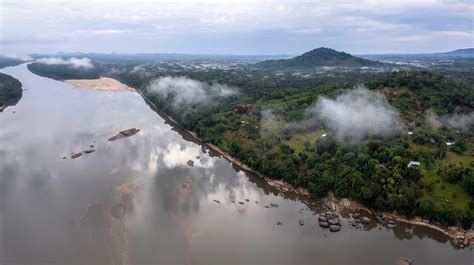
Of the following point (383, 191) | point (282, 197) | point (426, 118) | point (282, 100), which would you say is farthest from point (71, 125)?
point (426, 118)

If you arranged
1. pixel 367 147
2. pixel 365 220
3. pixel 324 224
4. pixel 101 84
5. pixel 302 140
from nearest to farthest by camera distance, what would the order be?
pixel 324 224 < pixel 365 220 < pixel 367 147 < pixel 302 140 < pixel 101 84

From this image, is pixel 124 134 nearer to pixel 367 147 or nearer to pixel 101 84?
pixel 367 147

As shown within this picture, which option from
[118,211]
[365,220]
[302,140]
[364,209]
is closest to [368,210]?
[364,209]

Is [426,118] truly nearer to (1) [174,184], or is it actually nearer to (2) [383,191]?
(2) [383,191]

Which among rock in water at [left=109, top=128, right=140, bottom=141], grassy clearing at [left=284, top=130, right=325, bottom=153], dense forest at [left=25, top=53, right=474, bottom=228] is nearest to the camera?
dense forest at [left=25, top=53, right=474, bottom=228]

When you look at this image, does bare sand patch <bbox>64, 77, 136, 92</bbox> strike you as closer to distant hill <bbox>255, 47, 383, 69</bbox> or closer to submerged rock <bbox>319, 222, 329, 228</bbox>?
distant hill <bbox>255, 47, 383, 69</bbox>

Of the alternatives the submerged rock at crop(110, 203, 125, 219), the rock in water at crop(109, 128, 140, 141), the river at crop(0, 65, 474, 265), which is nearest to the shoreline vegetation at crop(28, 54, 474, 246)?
the river at crop(0, 65, 474, 265)
